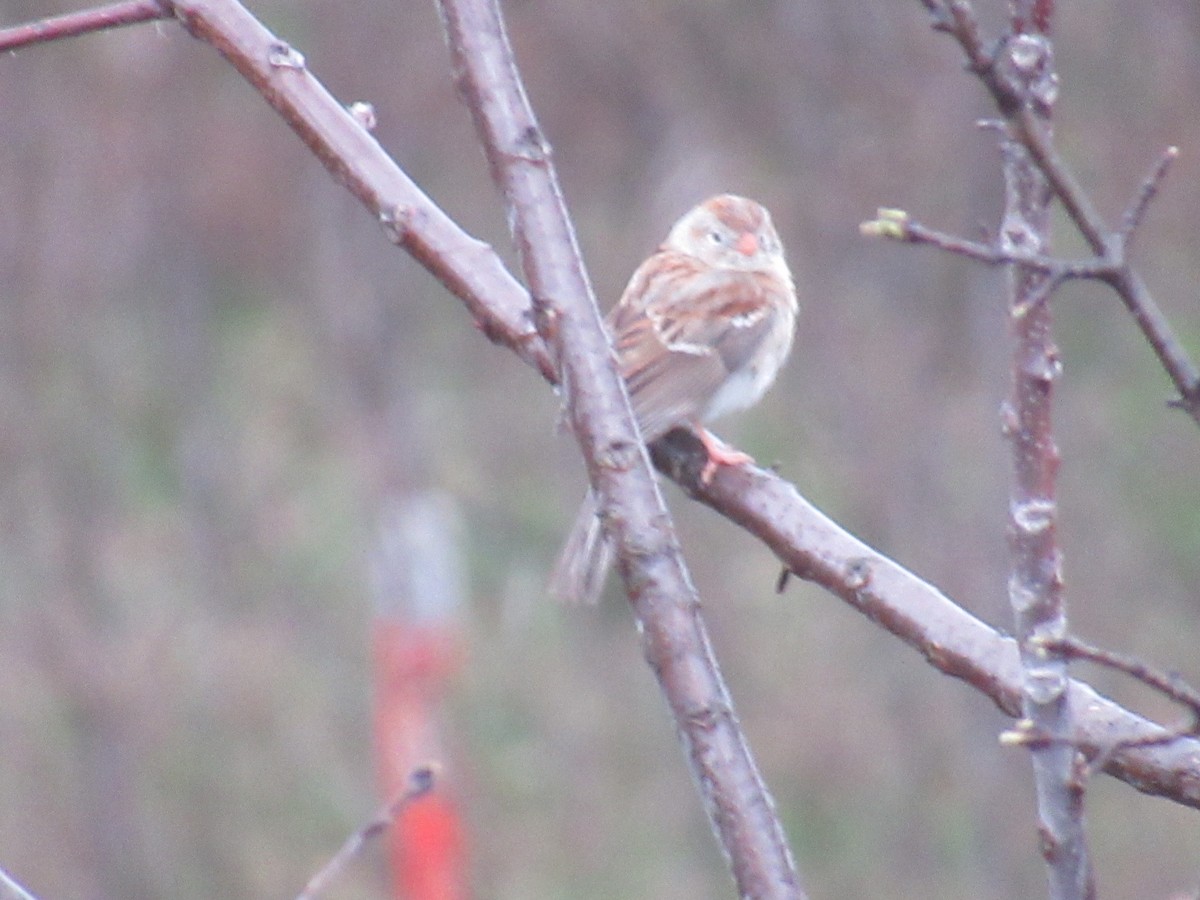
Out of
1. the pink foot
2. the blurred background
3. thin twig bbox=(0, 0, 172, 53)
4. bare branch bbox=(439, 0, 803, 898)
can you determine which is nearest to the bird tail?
the pink foot

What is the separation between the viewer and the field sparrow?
4.59 m

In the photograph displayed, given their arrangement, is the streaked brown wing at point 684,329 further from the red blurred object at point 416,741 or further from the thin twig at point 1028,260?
the red blurred object at point 416,741

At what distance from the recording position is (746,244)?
225 inches

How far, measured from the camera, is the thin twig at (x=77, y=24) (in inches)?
81.9

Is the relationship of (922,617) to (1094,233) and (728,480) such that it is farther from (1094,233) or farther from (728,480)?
Result: (1094,233)

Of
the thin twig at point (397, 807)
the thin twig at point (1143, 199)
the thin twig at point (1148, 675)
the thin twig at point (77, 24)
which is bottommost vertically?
the thin twig at point (397, 807)

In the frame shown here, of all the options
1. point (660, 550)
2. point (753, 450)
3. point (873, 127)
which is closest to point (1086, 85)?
point (873, 127)

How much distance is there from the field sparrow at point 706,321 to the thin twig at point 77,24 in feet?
A: 6.63

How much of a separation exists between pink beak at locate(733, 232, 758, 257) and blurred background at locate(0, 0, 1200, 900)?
322 centimetres

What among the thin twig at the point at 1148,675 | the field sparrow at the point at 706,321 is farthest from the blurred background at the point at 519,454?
the thin twig at the point at 1148,675

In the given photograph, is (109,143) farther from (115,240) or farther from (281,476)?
(281,476)

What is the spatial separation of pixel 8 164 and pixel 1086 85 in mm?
5169

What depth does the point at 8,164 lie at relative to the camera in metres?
10.0

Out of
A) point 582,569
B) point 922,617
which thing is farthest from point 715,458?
point 582,569
